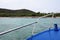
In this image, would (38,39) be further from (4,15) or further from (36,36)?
(4,15)

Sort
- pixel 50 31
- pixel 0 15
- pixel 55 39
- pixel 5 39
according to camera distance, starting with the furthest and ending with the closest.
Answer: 1. pixel 0 15
2. pixel 5 39
3. pixel 50 31
4. pixel 55 39

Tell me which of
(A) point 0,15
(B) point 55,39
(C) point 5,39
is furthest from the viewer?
(A) point 0,15

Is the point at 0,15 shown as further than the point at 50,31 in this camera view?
Yes

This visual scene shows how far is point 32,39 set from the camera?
6348 mm

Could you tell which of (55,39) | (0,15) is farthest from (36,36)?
(0,15)

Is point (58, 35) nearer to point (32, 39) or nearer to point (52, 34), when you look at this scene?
point (52, 34)

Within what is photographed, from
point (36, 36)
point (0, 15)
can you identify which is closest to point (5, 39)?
point (36, 36)

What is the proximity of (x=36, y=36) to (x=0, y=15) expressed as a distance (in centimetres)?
7990

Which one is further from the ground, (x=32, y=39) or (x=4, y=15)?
(x=32, y=39)

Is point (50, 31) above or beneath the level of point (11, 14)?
above

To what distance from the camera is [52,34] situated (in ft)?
21.0

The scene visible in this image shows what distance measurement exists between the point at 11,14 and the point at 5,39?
77.8 m

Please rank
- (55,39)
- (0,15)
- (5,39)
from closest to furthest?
(55,39), (5,39), (0,15)

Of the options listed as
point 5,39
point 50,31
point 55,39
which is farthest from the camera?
point 5,39
